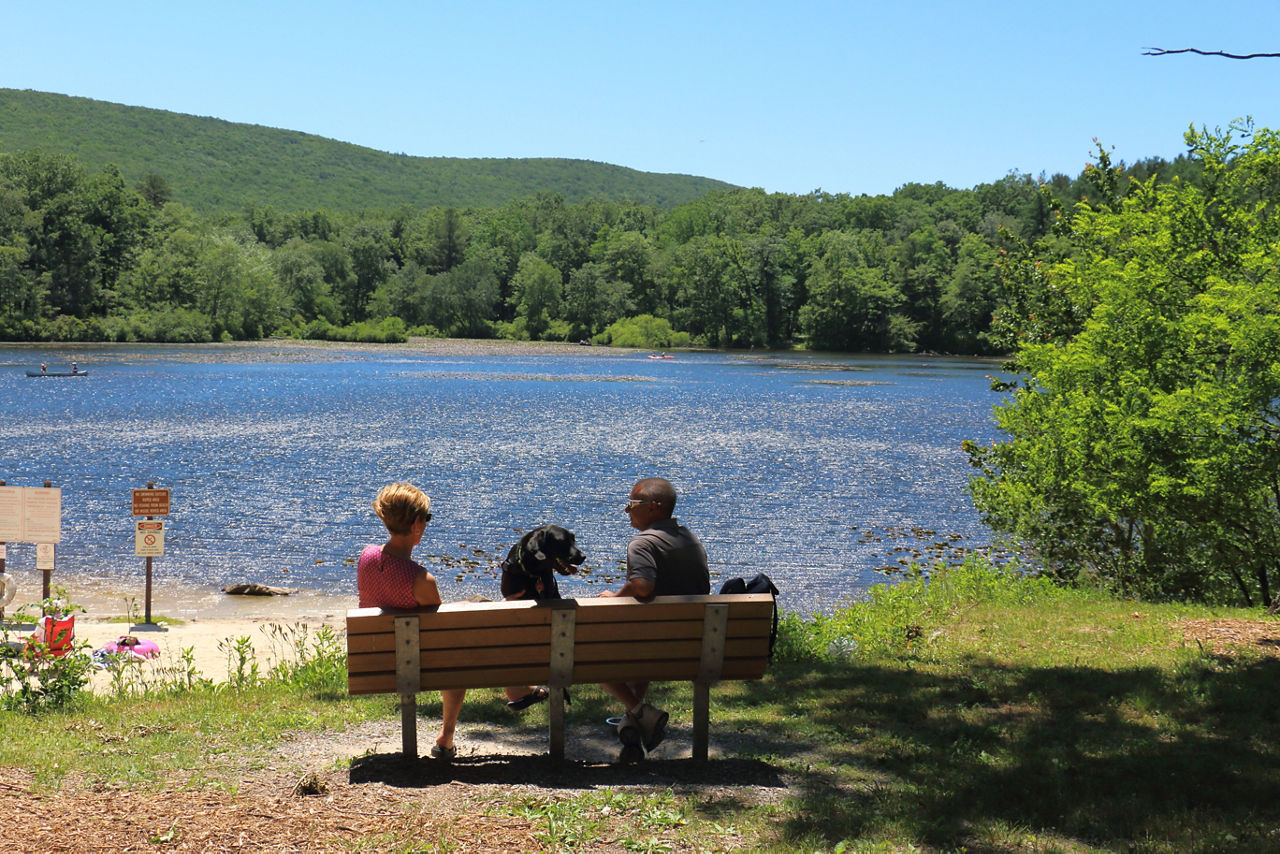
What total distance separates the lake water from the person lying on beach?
13.5 m

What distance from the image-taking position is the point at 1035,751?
226 inches

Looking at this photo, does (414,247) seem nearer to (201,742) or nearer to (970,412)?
(970,412)

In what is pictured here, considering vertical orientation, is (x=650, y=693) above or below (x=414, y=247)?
below

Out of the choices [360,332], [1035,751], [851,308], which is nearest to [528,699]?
[1035,751]

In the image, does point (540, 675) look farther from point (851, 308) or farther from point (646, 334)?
point (646, 334)

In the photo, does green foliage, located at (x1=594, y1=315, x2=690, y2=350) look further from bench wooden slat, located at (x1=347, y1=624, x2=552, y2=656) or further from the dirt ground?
bench wooden slat, located at (x1=347, y1=624, x2=552, y2=656)

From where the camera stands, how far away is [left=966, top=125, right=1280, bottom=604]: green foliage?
11766 mm

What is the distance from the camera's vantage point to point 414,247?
174375mm

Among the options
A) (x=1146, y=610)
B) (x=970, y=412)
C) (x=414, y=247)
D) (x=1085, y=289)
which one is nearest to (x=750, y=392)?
(x=970, y=412)

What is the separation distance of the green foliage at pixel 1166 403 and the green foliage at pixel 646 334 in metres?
121

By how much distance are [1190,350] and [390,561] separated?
A: 11264mm

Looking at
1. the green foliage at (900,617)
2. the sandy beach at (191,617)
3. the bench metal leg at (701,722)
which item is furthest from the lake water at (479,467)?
the bench metal leg at (701,722)

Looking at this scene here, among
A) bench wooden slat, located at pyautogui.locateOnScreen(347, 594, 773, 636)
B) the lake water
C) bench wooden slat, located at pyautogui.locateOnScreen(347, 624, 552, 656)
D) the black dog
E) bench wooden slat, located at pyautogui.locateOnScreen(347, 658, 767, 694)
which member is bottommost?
the lake water

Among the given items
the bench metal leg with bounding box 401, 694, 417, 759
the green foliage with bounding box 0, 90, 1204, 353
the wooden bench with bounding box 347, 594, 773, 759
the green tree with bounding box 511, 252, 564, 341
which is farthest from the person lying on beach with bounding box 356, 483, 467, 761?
the green tree with bounding box 511, 252, 564, 341
